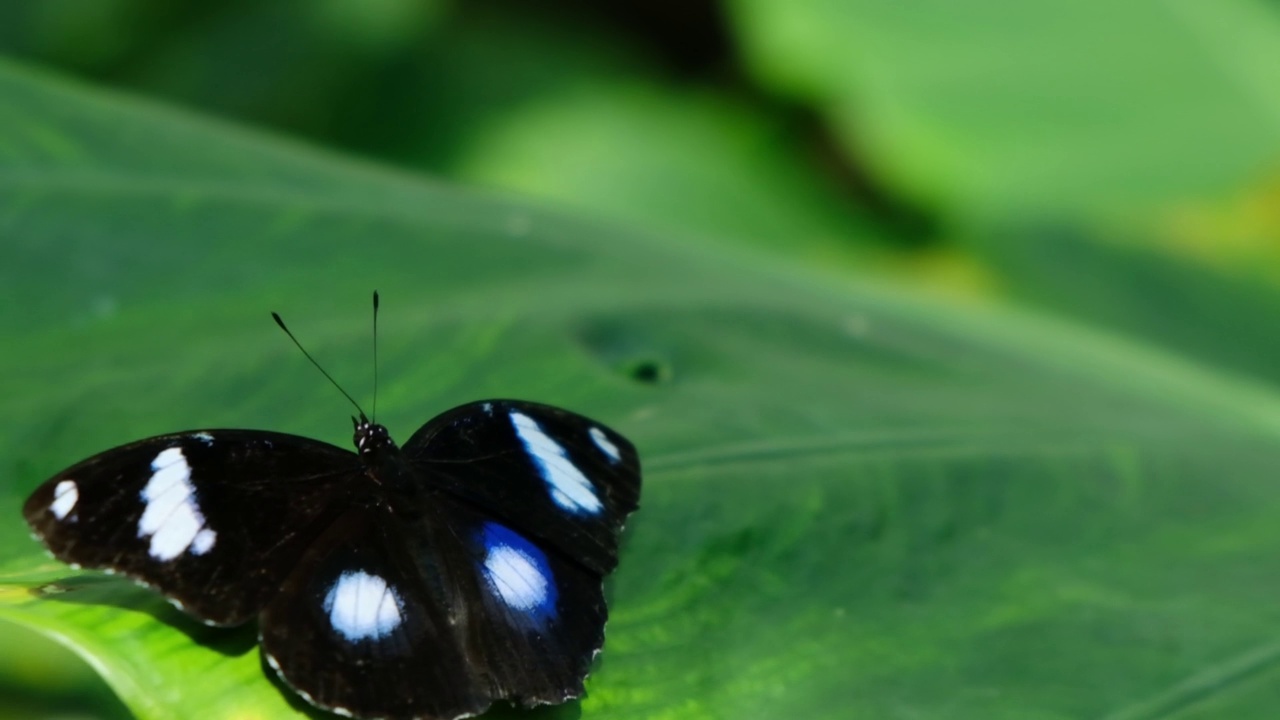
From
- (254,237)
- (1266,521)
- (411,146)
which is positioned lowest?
(411,146)

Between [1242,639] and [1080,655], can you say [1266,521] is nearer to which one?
[1242,639]

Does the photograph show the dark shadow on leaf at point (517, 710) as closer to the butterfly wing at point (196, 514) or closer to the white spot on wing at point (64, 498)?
the butterfly wing at point (196, 514)

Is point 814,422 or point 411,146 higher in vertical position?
point 814,422

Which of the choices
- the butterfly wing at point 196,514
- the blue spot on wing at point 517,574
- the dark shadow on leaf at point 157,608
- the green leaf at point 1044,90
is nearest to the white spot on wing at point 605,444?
the blue spot on wing at point 517,574

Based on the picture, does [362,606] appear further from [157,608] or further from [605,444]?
[605,444]

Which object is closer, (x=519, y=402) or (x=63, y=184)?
Result: (x=519, y=402)

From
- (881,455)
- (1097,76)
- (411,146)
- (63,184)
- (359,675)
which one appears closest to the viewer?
(359,675)

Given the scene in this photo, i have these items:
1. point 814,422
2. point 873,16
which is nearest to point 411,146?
point 873,16
